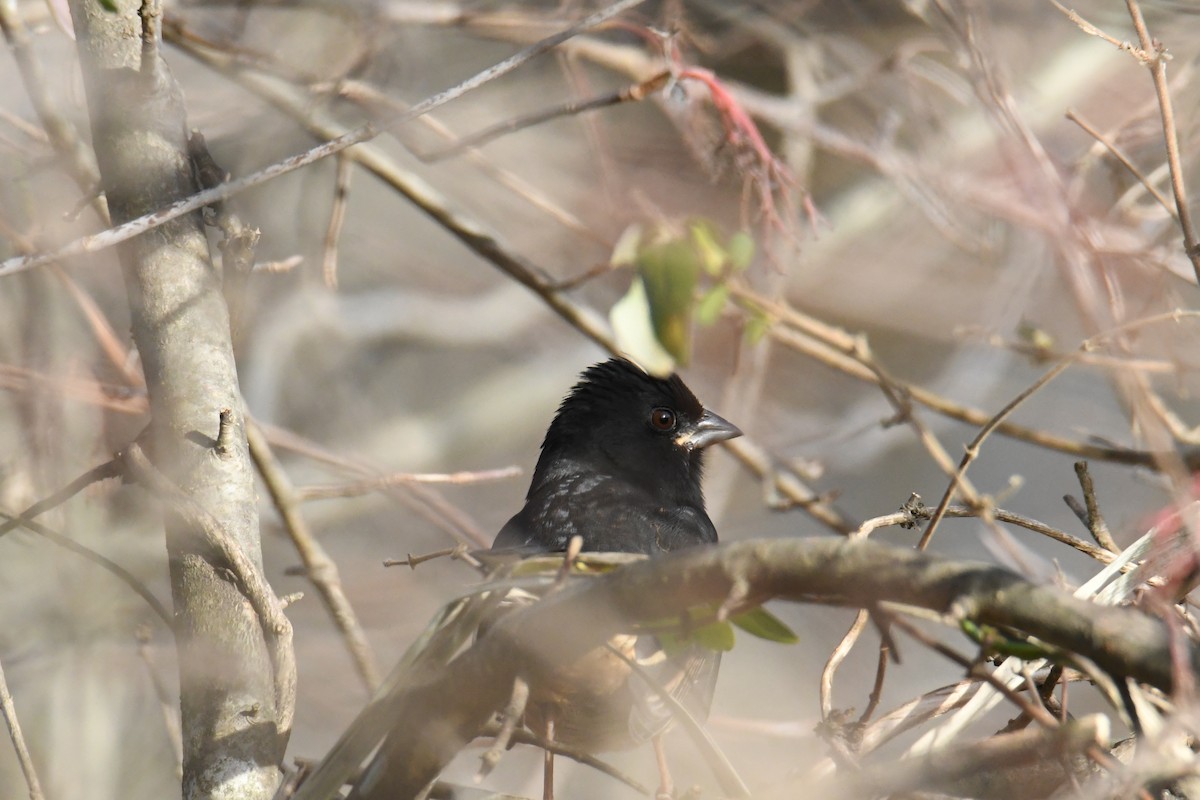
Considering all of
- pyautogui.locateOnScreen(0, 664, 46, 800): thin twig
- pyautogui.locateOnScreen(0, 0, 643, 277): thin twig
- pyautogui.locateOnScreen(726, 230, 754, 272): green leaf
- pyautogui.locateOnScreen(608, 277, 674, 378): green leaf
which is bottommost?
pyautogui.locateOnScreen(0, 664, 46, 800): thin twig

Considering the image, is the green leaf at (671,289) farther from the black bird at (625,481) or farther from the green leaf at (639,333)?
the black bird at (625,481)

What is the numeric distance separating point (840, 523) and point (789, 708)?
130 cm

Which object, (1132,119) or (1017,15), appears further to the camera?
(1017,15)

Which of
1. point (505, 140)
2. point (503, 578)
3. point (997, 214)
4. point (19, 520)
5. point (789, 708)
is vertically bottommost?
point (789, 708)

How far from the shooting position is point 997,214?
486 centimetres

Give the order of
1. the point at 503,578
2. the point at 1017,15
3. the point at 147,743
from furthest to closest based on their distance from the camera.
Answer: the point at 1017,15
the point at 147,743
the point at 503,578

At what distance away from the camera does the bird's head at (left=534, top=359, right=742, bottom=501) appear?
13.3ft

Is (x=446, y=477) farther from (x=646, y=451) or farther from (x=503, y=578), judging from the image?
(x=503, y=578)

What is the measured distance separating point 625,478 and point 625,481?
0.9 inches

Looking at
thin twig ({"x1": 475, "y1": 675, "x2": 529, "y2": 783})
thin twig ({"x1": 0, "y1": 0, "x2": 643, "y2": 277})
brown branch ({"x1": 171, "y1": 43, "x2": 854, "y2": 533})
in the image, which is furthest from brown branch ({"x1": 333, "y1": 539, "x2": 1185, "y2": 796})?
brown branch ({"x1": 171, "y1": 43, "x2": 854, "y2": 533})

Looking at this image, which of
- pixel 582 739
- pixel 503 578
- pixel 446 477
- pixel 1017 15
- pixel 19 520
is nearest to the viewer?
pixel 503 578

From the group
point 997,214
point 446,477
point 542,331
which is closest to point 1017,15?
point 997,214

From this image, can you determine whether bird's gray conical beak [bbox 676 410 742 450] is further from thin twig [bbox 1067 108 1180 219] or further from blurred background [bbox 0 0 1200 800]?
thin twig [bbox 1067 108 1180 219]

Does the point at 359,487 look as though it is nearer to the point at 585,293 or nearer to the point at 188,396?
the point at 188,396
